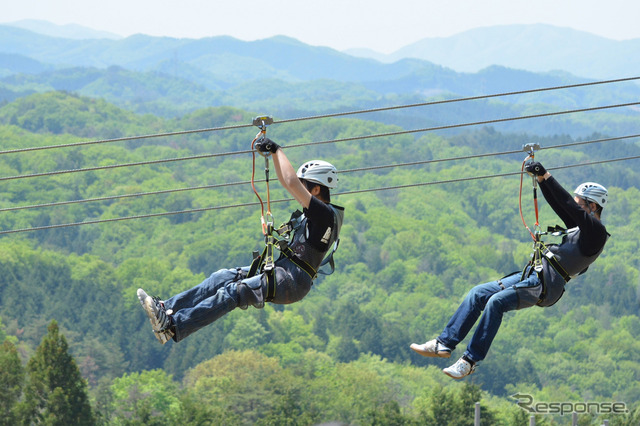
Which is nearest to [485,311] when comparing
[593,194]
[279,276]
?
[593,194]

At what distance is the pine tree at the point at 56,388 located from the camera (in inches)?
1608

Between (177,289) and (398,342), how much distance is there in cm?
2355

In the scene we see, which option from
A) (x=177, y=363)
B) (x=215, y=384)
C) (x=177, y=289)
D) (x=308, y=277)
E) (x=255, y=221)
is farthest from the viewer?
(x=255, y=221)

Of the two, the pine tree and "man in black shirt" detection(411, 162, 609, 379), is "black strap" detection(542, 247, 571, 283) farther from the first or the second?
the pine tree

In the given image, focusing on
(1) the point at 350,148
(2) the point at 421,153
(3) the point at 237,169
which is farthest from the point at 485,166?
(3) the point at 237,169

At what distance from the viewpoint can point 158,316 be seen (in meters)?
6.71

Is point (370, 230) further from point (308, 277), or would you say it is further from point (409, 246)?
point (308, 277)

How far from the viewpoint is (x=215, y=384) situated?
68.7m

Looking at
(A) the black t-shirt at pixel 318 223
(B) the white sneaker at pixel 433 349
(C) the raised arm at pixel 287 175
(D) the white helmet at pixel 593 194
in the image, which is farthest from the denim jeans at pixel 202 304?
(D) the white helmet at pixel 593 194

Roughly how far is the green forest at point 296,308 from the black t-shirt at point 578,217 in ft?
108

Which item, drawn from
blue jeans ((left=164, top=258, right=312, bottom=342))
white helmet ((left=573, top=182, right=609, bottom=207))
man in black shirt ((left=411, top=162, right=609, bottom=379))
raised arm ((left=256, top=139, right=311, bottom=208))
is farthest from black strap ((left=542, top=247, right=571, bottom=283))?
raised arm ((left=256, top=139, right=311, bottom=208))

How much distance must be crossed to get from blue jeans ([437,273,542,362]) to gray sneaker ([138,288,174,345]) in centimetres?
202

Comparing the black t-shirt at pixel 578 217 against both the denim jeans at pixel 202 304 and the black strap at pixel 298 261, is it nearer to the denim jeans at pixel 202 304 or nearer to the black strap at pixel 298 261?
the black strap at pixel 298 261

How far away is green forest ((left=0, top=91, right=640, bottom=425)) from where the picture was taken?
57.7m
